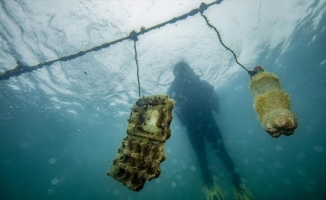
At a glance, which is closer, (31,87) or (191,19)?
(191,19)

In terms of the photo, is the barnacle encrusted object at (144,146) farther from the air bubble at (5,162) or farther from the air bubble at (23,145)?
the air bubble at (5,162)

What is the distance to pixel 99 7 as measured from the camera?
965cm

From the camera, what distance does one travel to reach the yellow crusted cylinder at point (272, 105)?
200 centimetres

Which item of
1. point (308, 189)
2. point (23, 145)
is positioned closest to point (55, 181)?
point (23, 145)

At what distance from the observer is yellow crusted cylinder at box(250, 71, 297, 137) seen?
6.56 feet

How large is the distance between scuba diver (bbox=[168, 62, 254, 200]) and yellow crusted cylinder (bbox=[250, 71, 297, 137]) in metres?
8.81

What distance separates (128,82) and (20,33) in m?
9.57

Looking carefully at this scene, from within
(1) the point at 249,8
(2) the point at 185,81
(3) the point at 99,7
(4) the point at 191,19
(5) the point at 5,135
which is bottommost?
(2) the point at 185,81

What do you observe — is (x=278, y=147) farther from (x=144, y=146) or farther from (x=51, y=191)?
(x=51, y=191)

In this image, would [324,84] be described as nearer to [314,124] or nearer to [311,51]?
[311,51]

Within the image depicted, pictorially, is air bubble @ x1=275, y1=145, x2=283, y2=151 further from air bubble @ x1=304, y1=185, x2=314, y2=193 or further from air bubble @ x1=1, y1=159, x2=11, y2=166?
air bubble @ x1=1, y1=159, x2=11, y2=166

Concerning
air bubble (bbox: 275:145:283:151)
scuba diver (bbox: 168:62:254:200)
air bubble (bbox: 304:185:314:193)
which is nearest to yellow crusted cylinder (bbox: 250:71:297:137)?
scuba diver (bbox: 168:62:254:200)

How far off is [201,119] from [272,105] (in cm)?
1072

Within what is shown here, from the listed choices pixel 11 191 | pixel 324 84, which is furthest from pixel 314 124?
pixel 11 191
